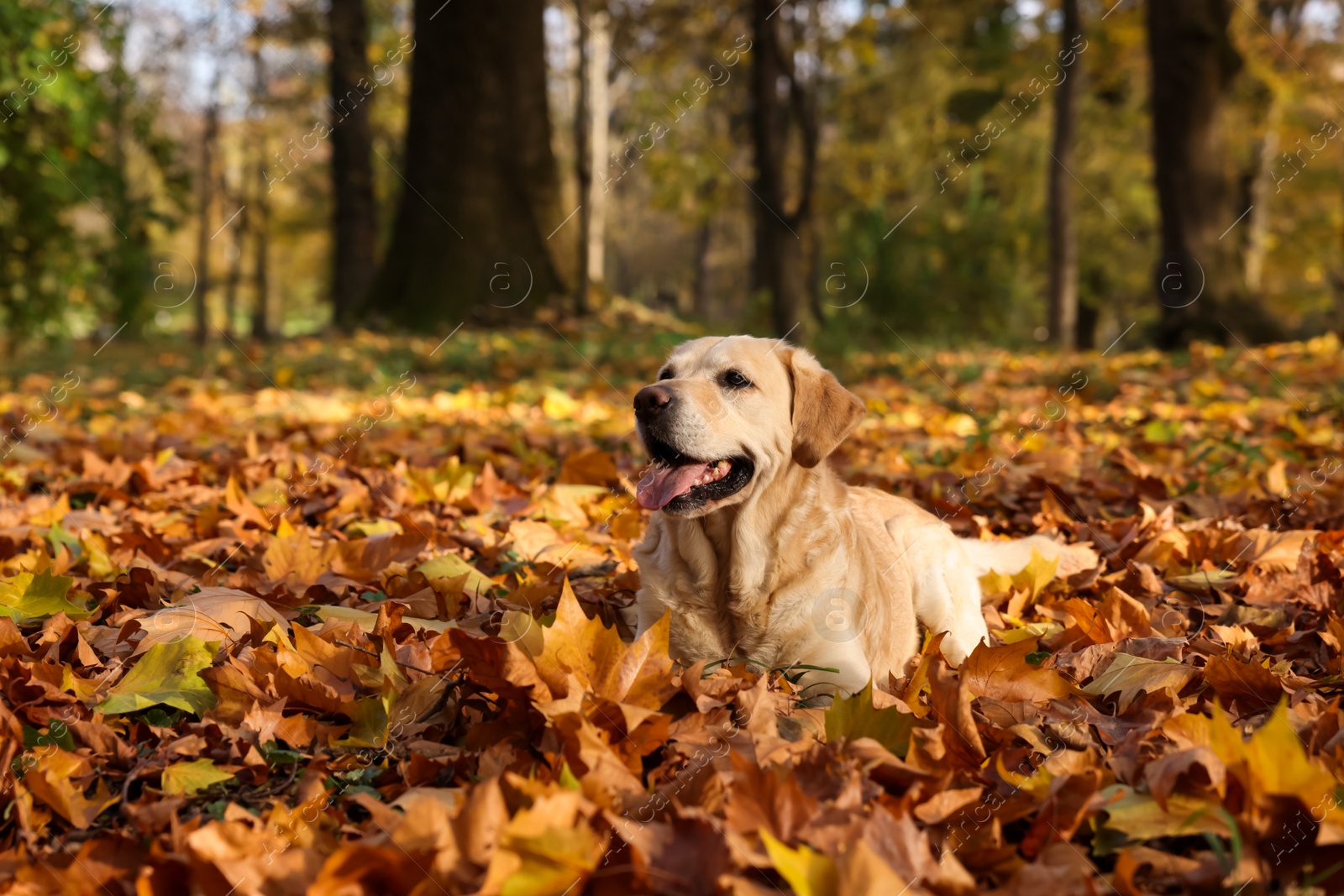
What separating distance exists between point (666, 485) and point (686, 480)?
0.22 ft

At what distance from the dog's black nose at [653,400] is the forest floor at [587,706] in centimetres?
69

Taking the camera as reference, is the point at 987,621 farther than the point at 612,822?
Yes

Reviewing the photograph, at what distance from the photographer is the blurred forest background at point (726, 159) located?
1052 centimetres

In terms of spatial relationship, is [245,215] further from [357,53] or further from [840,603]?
[840,603]

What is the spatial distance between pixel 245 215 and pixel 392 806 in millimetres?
30932

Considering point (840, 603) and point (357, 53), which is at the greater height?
point (357, 53)

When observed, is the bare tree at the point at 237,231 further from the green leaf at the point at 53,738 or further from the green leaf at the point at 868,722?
the green leaf at the point at 868,722

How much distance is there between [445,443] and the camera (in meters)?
6.43

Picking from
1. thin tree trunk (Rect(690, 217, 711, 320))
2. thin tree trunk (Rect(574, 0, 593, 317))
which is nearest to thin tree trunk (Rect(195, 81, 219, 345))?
thin tree trunk (Rect(574, 0, 593, 317))

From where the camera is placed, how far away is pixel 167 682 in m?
2.54

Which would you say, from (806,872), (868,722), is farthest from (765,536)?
(806,872)

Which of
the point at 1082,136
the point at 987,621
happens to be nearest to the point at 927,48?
the point at 1082,136

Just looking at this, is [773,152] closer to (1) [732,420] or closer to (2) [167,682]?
(1) [732,420]

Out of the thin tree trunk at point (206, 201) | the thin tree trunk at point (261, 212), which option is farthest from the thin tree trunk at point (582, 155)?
the thin tree trunk at point (261, 212)
